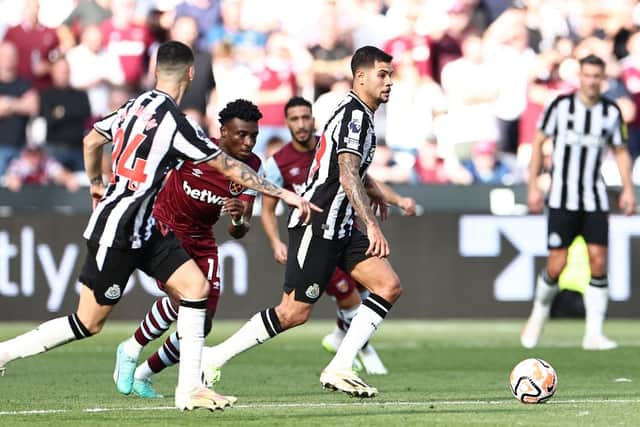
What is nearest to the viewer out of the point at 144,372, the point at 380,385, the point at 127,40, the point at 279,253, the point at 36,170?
the point at 144,372

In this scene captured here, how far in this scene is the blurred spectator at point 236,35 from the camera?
18219mm

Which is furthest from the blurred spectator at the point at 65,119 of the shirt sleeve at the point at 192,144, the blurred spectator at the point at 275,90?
the shirt sleeve at the point at 192,144

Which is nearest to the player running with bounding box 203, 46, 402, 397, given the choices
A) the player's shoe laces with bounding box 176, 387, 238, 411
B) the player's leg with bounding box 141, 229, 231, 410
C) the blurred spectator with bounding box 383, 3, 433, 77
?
the player's leg with bounding box 141, 229, 231, 410

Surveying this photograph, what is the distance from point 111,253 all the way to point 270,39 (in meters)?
10.2

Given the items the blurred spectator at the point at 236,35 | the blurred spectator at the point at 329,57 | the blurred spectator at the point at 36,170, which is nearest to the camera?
the blurred spectator at the point at 36,170

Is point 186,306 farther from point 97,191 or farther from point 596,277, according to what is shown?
point 596,277

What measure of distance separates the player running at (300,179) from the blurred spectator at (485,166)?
585 centimetres

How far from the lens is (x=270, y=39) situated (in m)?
18.4

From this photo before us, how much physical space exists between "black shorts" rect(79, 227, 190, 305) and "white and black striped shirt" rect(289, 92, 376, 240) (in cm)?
104

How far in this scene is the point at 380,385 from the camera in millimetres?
10539

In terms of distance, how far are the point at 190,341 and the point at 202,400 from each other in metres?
0.41

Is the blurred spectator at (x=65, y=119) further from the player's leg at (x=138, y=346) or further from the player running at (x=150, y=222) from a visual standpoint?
the player running at (x=150, y=222)

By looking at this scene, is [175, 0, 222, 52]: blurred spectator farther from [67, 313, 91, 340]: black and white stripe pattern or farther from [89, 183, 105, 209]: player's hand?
[67, 313, 91, 340]: black and white stripe pattern

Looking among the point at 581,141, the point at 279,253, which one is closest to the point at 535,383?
the point at 279,253
